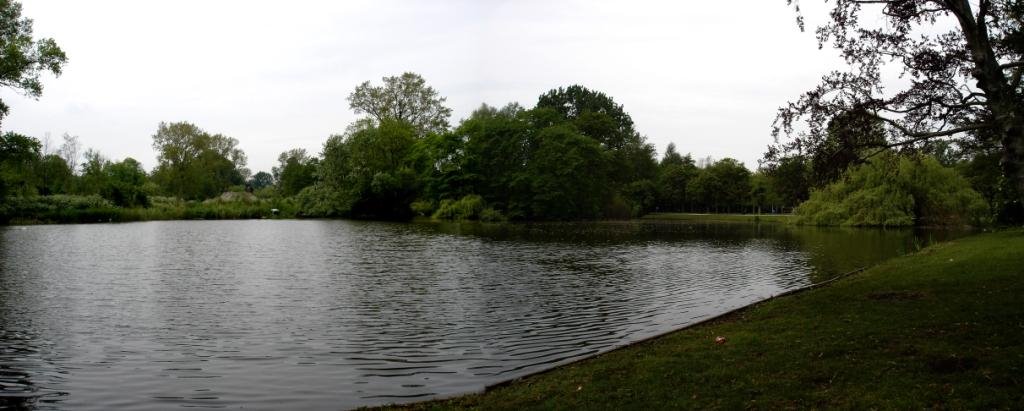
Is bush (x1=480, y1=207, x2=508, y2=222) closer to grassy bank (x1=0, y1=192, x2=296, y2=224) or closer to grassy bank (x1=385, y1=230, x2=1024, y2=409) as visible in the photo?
grassy bank (x1=0, y1=192, x2=296, y2=224)

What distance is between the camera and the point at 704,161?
192m

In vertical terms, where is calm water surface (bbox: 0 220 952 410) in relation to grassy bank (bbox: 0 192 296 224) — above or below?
below

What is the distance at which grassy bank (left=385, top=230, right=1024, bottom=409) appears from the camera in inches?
284

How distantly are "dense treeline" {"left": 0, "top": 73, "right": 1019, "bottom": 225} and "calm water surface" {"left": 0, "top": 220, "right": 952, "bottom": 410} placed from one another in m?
36.3

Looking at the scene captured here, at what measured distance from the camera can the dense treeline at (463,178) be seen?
205 feet

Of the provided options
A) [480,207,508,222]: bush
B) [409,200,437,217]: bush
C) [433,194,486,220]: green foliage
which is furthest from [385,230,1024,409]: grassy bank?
[409,200,437,217]: bush

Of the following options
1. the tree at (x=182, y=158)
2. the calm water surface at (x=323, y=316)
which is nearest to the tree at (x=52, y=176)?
the tree at (x=182, y=158)

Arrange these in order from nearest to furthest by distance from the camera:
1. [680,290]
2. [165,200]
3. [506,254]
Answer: [680,290] < [506,254] < [165,200]

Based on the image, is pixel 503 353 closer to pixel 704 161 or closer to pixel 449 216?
pixel 449 216

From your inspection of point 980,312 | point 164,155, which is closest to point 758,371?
point 980,312

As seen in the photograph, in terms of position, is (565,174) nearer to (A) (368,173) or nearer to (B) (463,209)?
(B) (463,209)

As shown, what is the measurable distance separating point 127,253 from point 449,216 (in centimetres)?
5060

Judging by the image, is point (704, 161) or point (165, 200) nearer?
point (165, 200)

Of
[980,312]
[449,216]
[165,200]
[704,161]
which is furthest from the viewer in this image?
[704,161]
